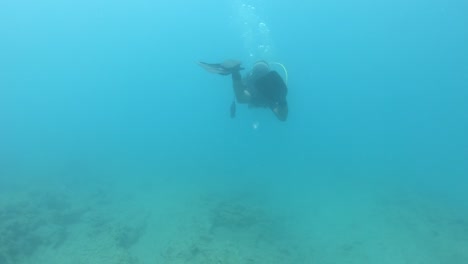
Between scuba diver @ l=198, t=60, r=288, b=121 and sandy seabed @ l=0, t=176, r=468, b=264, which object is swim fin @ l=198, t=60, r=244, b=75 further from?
sandy seabed @ l=0, t=176, r=468, b=264

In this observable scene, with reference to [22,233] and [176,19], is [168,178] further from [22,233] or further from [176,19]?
[176,19]

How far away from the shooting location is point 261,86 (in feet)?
19.9

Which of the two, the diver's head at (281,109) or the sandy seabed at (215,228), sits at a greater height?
the diver's head at (281,109)

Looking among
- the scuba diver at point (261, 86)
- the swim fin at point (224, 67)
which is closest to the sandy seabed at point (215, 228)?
the scuba diver at point (261, 86)

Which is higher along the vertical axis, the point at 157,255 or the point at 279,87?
the point at 279,87

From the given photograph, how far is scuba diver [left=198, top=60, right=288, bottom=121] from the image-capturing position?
5941 mm

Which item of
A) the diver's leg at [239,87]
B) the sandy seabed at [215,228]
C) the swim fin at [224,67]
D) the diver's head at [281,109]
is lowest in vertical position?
the sandy seabed at [215,228]

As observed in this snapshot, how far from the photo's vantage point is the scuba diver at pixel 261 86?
19.5 feet

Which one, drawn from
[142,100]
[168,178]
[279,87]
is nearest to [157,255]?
[279,87]

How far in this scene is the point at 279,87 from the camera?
595 centimetres

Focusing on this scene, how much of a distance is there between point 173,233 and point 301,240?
3064mm

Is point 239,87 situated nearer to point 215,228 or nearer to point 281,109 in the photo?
point 281,109

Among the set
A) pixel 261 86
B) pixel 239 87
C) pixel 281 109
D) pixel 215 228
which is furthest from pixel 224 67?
pixel 215 228

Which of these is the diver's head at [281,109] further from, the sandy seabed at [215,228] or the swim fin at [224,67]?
the sandy seabed at [215,228]
